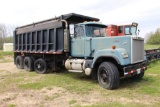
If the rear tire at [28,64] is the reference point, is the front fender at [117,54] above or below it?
above

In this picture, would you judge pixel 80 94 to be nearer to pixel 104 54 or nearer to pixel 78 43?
pixel 104 54

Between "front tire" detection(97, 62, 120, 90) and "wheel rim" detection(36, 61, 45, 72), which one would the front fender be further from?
"wheel rim" detection(36, 61, 45, 72)

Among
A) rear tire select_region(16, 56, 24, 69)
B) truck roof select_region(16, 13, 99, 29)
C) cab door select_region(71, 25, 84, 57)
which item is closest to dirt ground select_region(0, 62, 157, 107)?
cab door select_region(71, 25, 84, 57)

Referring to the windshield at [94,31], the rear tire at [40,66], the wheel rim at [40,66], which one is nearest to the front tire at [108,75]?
the windshield at [94,31]

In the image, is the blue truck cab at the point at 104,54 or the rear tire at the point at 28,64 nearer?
the blue truck cab at the point at 104,54

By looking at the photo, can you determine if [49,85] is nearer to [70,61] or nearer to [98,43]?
[70,61]

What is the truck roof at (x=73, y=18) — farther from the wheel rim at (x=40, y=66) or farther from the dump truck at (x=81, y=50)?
the wheel rim at (x=40, y=66)

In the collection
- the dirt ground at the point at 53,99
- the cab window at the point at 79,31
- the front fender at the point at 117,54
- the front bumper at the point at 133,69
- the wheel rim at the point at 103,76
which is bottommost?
the dirt ground at the point at 53,99

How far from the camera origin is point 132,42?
22.3ft

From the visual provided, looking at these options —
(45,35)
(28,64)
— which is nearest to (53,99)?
(45,35)

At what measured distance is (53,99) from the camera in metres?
6.01

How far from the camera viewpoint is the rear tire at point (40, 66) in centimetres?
1105

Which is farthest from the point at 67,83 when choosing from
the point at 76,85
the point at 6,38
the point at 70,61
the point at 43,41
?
the point at 6,38

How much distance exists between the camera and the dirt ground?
18.3 ft
